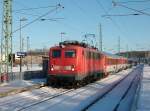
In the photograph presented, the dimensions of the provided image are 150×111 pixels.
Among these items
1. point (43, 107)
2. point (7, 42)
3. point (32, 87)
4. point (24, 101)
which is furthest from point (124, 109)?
point (7, 42)

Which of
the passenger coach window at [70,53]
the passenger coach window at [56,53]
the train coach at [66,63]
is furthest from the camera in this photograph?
the passenger coach window at [56,53]

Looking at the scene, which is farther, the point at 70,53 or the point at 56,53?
the point at 56,53

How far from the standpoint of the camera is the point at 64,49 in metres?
28.6

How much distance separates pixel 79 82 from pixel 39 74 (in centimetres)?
1307

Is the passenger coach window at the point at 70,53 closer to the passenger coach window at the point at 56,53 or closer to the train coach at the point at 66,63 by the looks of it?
the train coach at the point at 66,63

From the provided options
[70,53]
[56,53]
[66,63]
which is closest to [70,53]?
[70,53]

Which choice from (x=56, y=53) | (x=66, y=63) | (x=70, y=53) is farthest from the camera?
(x=56, y=53)

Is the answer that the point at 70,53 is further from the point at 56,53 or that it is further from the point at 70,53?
the point at 56,53

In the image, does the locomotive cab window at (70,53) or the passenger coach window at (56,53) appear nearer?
the locomotive cab window at (70,53)

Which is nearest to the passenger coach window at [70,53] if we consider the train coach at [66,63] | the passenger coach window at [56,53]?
the train coach at [66,63]

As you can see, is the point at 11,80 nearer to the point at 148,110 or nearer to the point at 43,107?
the point at 43,107

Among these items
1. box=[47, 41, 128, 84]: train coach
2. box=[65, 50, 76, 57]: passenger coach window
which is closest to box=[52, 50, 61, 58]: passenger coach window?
box=[47, 41, 128, 84]: train coach

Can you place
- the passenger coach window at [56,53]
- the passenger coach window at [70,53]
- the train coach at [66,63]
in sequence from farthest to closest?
the passenger coach window at [56,53] < the passenger coach window at [70,53] < the train coach at [66,63]

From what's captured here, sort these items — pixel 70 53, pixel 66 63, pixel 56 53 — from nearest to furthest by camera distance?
1. pixel 66 63
2. pixel 70 53
3. pixel 56 53
